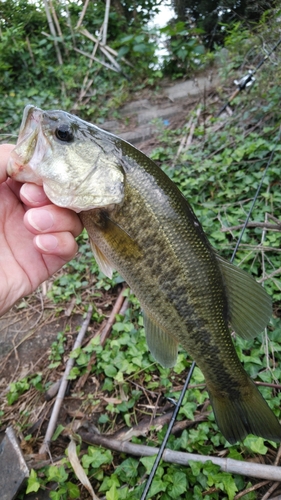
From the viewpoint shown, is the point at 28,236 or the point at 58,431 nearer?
the point at 28,236

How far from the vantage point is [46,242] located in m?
1.48

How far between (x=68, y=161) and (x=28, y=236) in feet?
1.68

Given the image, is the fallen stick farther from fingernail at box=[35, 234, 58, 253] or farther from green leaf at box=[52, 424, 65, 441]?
fingernail at box=[35, 234, 58, 253]

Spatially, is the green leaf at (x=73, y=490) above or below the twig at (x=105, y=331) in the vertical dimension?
below

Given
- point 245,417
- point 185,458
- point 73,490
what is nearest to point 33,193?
point 245,417

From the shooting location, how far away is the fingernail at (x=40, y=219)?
56.7 inches

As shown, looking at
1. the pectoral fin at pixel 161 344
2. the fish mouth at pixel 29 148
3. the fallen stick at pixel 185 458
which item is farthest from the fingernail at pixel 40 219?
the fallen stick at pixel 185 458

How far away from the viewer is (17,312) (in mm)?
3875

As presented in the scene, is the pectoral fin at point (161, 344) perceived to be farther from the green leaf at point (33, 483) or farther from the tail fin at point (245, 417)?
the green leaf at point (33, 483)

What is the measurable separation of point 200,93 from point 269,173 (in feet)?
12.8

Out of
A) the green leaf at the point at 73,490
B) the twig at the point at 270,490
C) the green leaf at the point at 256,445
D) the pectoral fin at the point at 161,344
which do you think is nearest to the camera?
the pectoral fin at the point at 161,344

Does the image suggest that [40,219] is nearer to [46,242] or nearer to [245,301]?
[46,242]

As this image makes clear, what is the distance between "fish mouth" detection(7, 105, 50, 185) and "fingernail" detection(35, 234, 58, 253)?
0.85ft

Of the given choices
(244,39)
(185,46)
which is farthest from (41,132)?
(185,46)
